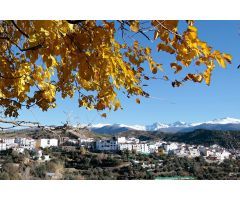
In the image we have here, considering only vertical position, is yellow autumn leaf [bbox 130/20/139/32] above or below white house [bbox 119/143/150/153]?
above

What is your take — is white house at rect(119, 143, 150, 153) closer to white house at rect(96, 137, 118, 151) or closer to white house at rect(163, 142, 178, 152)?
white house at rect(96, 137, 118, 151)

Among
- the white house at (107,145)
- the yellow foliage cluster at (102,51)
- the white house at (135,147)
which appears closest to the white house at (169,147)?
the white house at (135,147)

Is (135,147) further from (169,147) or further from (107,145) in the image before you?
(169,147)

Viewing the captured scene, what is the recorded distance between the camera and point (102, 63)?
2.07 m

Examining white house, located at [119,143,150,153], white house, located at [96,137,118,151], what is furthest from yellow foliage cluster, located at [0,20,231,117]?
white house, located at [119,143,150,153]

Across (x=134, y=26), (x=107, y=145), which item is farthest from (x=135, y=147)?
(x=134, y=26)

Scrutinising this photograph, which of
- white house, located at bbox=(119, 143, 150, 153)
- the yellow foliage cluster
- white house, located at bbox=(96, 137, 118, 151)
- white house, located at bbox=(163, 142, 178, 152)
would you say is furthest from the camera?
white house, located at bbox=(119, 143, 150, 153)

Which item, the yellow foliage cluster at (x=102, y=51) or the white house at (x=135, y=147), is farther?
the white house at (x=135, y=147)

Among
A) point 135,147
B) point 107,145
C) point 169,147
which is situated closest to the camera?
point 169,147

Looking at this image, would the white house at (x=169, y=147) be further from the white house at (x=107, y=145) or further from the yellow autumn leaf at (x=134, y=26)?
the yellow autumn leaf at (x=134, y=26)

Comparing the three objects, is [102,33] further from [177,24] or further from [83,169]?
[83,169]

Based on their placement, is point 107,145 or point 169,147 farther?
point 107,145
